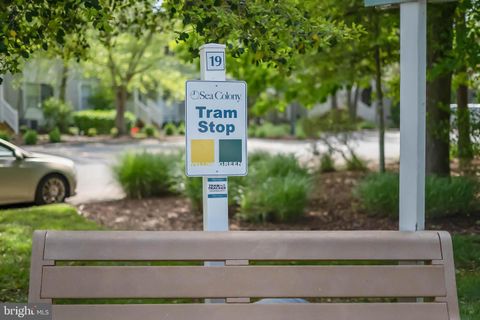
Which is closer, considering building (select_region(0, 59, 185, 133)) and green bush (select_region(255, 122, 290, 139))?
building (select_region(0, 59, 185, 133))

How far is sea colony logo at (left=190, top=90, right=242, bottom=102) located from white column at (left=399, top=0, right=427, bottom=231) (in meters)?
1.08

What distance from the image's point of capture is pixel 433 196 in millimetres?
9805

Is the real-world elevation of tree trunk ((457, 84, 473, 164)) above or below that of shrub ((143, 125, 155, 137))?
below

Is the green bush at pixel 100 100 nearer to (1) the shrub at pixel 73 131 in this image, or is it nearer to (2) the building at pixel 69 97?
(2) the building at pixel 69 97

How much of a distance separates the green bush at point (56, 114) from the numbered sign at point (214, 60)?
29.2 meters

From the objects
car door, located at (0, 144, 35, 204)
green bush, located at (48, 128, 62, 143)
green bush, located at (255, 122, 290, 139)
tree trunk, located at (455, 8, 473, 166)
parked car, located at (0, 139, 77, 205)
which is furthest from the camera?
green bush, located at (255, 122, 290, 139)

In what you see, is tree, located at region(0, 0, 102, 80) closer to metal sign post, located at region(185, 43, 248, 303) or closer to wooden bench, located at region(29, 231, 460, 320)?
metal sign post, located at region(185, 43, 248, 303)

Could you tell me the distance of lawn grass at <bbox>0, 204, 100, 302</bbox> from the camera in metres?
6.12

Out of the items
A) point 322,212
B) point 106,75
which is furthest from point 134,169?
point 106,75

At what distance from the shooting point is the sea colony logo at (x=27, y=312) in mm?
3502

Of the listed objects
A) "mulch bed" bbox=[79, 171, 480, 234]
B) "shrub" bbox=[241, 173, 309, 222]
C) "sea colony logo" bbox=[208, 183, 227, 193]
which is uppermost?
"sea colony logo" bbox=[208, 183, 227, 193]

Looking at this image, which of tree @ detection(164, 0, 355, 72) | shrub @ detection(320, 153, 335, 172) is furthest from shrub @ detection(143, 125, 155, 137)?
tree @ detection(164, 0, 355, 72)

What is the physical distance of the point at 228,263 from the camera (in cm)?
364

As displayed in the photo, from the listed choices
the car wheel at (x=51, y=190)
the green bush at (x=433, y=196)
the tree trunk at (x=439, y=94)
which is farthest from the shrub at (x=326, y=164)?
the car wheel at (x=51, y=190)
